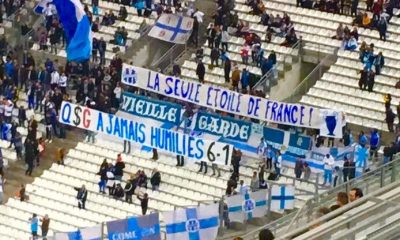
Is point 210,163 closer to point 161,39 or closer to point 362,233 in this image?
point 161,39

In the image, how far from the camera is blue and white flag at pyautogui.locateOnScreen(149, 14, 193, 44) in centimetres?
4588

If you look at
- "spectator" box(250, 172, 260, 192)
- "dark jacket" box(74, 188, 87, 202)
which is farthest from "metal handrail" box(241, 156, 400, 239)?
"dark jacket" box(74, 188, 87, 202)

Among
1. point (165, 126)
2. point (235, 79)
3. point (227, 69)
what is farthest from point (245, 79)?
point (165, 126)

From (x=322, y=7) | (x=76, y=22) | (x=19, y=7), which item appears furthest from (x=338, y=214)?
(x=19, y=7)

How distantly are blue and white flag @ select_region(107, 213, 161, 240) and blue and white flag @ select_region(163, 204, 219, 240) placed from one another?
2.22ft

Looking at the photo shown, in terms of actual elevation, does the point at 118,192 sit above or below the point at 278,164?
below

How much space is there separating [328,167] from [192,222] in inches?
191

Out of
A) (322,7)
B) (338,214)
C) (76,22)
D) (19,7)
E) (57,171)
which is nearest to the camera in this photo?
(338,214)

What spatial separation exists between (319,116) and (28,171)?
8.47 meters

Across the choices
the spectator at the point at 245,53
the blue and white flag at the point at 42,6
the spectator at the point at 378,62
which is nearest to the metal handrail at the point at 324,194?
the spectator at the point at 378,62

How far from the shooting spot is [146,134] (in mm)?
38938

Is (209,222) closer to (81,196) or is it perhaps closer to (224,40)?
(81,196)

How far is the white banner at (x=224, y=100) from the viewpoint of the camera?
128ft

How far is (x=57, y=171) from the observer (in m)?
41.7
